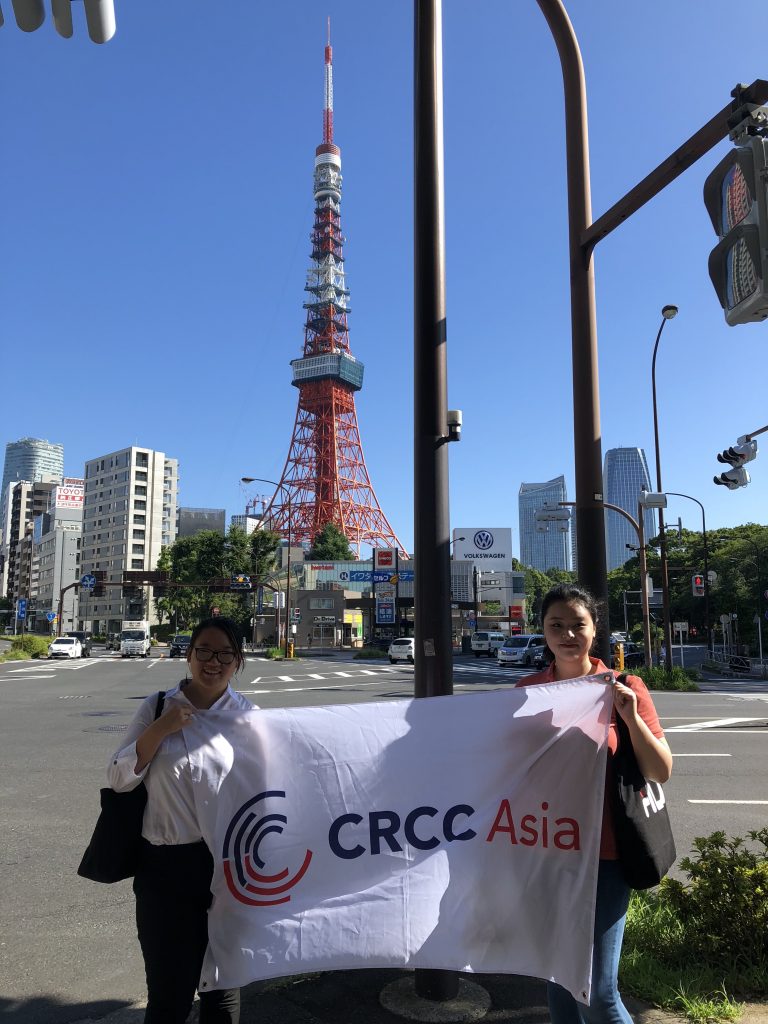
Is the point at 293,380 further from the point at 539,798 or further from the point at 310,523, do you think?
the point at 539,798

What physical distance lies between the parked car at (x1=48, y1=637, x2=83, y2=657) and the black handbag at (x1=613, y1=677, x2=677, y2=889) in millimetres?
48073

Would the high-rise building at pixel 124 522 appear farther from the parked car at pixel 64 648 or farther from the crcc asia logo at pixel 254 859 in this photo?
the crcc asia logo at pixel 254 859

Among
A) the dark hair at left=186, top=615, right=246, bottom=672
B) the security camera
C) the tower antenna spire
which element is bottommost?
the dark hair at left=186, top=615, right=246, bottom=672

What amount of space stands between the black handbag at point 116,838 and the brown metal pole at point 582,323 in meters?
2.71

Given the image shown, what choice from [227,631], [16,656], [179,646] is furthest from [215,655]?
[179,646]

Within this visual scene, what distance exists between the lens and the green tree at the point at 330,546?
101 m

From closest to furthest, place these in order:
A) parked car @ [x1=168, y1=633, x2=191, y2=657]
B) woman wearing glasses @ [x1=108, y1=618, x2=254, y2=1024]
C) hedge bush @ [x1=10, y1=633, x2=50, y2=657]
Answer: woman wearing glasses @ [x1=108, y1=618, x2=254, y2=1024]
hedge bush @ [x1=10, y1=633, x2=50, y2=657]
parked car @ [x1=168, y1=633, x2=191, y2=657]

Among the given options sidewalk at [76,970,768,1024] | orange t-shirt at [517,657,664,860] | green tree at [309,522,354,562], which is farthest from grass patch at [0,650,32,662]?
green tree at [309,522,354,562]

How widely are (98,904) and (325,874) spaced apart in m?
3.20

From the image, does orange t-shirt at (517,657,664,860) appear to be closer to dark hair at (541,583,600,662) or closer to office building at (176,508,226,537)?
dark hair at (541,583,600,662)

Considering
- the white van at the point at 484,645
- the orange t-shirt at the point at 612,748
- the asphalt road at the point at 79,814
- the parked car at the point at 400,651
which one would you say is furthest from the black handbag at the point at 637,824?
the white van at the point at 484,645

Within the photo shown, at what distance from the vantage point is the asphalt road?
4.16 m

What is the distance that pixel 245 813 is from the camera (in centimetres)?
302

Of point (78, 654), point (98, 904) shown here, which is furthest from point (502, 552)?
point (98, 904)
